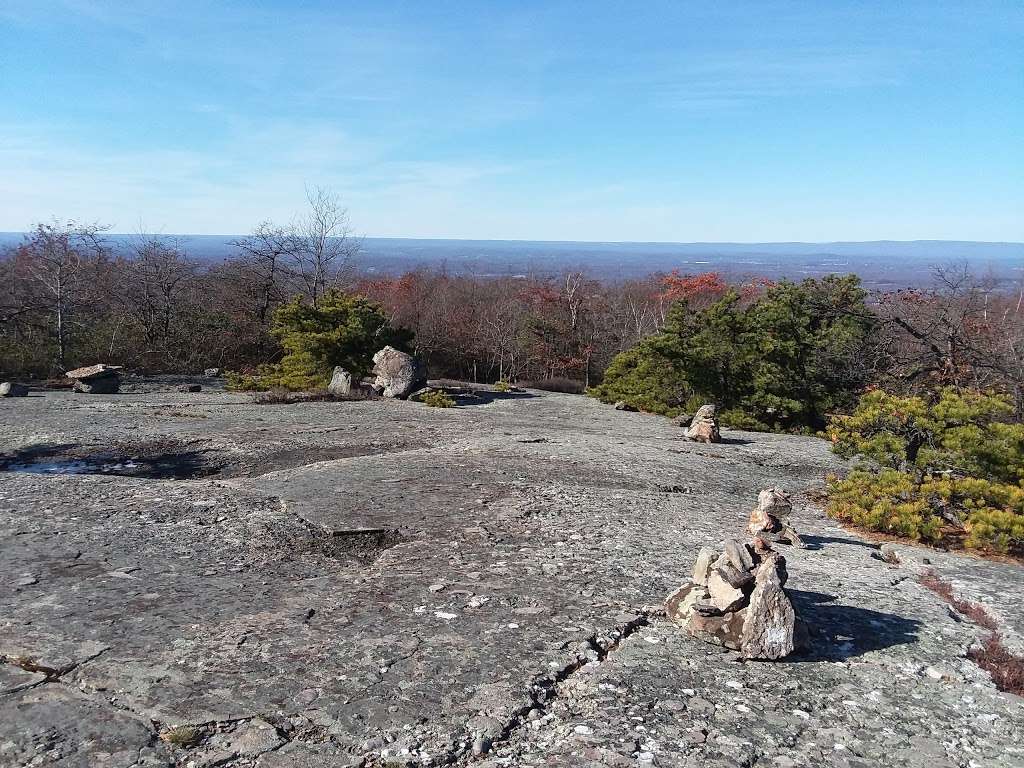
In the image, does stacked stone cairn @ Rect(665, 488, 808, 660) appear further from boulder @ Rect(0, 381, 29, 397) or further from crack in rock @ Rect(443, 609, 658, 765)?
boulder @ Rect(0, 381, 29, 397)

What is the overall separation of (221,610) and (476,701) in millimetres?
1946

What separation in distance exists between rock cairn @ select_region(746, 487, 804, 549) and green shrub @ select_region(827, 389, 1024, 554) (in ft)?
2.97

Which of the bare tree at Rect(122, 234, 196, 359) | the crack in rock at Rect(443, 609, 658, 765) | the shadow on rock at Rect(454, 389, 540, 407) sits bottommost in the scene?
the shadow on rock at Rect(454, 389, 540, 407)

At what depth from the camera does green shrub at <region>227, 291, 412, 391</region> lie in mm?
17297

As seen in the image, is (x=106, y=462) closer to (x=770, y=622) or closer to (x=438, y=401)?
(x=438, y=401)

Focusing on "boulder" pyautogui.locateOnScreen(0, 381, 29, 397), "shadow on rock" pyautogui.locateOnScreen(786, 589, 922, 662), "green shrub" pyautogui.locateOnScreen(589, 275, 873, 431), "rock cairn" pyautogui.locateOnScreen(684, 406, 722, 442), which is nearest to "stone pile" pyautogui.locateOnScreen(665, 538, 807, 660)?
"shadow on rock" pyautogui.locateOnScreen(786, 589, 922, 662)

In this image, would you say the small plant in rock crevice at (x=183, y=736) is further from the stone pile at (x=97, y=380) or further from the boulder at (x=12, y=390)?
the stone pile at (x=97, y=380)

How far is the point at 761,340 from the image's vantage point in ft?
53.0

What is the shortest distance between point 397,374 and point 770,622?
12826mm

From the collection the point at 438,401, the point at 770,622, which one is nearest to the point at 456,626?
the point at 770,622

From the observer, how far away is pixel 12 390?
1395cm

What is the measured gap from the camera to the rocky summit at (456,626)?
11.2 feet

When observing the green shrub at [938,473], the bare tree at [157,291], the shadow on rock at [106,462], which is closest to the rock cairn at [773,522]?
the green shrub at [938,473]

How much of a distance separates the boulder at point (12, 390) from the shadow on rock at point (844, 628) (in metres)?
14.1
